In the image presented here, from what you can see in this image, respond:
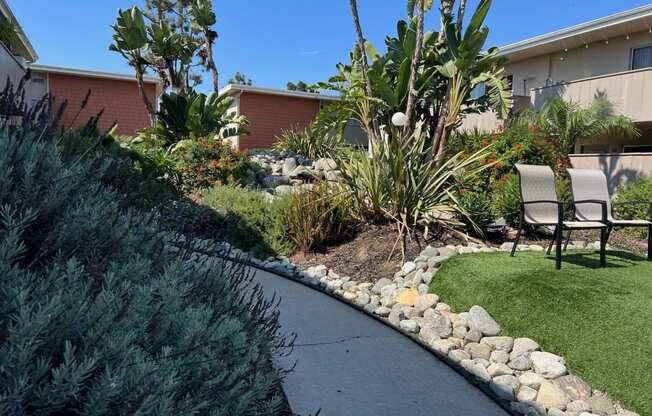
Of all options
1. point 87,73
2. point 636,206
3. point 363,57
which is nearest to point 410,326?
point 363,57

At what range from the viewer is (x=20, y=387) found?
3.37 ft

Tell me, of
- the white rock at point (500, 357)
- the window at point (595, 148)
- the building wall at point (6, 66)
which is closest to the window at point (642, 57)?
the window at point (595, 148)

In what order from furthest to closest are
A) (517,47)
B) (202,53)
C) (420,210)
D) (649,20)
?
(202,53) → (517,47) → (649,20) → (420,210)

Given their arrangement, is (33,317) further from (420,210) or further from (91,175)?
(420,210)

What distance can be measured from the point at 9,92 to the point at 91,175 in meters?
0.42

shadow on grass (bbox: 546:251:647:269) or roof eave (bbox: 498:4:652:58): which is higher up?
roof eave (bbox: 498:4:652:58)

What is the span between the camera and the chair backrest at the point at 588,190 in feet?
23.0

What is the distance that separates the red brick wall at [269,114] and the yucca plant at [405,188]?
16738mm

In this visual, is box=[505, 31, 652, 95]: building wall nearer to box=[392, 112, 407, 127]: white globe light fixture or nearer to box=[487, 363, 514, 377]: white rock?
box=[392, 112, 407, 127]: white globe light fixture

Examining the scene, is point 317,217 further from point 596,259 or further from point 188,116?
point 188,116

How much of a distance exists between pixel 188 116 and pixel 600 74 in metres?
13.7

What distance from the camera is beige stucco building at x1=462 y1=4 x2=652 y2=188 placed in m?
13.8

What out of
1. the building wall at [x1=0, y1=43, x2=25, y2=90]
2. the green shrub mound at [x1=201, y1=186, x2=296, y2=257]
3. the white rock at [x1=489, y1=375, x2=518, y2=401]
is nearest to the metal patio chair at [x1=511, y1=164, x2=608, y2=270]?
the white rock at [x1=489, y1=375, x2=518, y2=401]

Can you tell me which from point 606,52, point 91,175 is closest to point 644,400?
point 91,175
